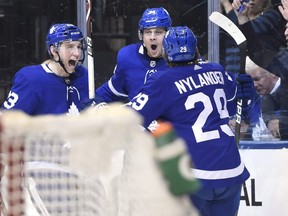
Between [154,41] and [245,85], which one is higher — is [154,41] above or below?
above

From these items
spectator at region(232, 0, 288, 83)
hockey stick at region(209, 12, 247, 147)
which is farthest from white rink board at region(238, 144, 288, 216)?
spectator at region(232, 0, 288, 83)

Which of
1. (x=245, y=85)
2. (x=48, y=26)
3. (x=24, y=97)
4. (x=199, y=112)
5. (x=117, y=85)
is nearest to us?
(x=199, y=112)

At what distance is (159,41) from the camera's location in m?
5.14

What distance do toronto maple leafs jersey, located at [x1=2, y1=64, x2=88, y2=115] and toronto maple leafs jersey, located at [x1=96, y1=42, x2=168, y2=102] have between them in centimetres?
43

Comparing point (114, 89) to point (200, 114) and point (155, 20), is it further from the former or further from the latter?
point (200, 114)

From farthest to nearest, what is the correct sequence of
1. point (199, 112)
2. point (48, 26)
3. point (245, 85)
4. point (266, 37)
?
1. point (48, 26)
2. point (266, 37)
3. point (245, 85)
4. point (199, 112)

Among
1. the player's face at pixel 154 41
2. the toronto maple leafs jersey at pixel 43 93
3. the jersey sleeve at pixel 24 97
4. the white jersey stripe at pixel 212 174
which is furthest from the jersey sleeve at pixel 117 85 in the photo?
the white jersey stripe at pixel 212 174

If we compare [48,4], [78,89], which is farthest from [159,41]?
[48,4]

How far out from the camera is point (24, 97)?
458 cm

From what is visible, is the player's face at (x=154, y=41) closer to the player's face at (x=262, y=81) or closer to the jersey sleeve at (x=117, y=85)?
the jersey sleeve at (x=117, y=85)

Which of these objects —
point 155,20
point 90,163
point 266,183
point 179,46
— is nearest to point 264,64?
point 266,183

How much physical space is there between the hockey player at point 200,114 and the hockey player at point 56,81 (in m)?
0.69

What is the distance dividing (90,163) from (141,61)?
3.09 meters

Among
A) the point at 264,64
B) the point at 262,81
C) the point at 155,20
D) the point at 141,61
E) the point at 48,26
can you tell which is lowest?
the point at 262,81
